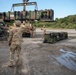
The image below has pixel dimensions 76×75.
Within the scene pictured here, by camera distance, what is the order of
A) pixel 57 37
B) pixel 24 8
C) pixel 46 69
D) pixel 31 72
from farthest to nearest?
1. pixel 24 8
2. pixel 57 37
3. pixel 46 69
4. pixel 31 72

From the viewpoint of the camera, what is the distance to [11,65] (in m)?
9.91

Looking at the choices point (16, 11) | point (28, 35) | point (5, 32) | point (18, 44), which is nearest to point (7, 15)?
point (16, 11)

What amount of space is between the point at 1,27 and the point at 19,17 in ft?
18.4

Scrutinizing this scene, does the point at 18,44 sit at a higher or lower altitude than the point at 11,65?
higher

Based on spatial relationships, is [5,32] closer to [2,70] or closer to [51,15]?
[51,15]

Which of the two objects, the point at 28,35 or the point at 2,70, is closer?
the point at 2,70

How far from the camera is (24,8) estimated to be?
31.7m

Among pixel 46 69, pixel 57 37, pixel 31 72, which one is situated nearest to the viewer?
pixel 31 72

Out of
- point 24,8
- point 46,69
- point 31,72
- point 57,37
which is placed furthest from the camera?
point 24,8

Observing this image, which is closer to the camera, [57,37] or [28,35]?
[57,37]

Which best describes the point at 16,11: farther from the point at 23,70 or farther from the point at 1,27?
the point at 23,70

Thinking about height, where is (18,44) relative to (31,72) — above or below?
above

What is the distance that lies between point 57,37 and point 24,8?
23.9 feet

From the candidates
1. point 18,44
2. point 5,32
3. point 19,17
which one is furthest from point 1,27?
point 18,44
